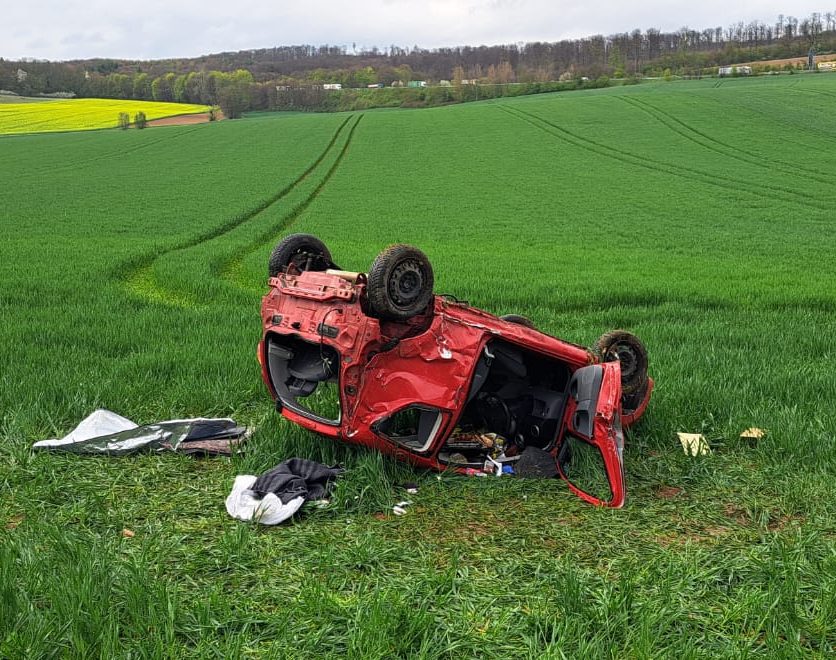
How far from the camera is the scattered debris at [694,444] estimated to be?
5.72 meters

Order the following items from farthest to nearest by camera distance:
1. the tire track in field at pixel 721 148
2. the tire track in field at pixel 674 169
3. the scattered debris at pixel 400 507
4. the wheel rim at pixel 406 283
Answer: the tire track in field at pixel 721 148, the tire track in field at pixel 674 169, the wheel rim at pixel 406 283, the scattered debris at pixel 400 507

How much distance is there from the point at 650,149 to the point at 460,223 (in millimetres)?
23693

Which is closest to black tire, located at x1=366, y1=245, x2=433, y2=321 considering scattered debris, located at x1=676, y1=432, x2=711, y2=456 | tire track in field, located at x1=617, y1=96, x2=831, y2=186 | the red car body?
the red car body

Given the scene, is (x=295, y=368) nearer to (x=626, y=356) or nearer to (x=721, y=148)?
(x=626, y=356)

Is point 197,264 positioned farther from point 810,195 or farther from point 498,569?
point 810,195

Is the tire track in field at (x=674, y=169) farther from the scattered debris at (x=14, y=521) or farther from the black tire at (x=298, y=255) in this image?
the scattered debris at (x=14, y=521)

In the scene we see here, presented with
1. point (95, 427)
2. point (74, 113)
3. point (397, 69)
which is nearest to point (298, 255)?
point (95, 427)

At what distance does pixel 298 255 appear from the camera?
6266 millimetres

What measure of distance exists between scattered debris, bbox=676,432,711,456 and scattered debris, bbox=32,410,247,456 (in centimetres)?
342

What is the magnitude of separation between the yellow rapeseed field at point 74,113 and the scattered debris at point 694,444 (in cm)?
7625

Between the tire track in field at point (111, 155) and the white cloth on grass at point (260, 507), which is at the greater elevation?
the tire track in field at point (111, 155)

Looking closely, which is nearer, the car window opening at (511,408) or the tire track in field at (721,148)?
the car window opening at (511,408)

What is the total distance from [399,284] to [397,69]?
128555 mm

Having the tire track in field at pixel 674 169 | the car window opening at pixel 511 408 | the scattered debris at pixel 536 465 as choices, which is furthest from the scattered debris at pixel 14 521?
the tire track in field at pixel 674 169
